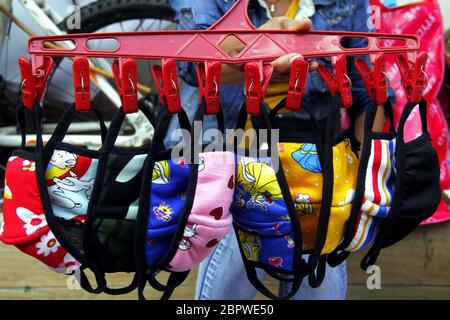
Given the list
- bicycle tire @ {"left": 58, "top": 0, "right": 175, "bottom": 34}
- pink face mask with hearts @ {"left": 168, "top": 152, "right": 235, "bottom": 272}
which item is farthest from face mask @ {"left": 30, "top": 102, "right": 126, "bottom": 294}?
bicycle tire @ {"left": 58, "top": 0, "right": 175, "bottom": 34}

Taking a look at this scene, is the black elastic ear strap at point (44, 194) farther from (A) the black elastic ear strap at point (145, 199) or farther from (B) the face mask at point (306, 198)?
(B) the face mask at point (306, 198)

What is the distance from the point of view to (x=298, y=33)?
0.59 m

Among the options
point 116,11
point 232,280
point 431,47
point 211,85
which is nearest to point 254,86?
point 211,85

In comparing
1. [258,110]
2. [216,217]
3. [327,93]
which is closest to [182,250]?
[216,217]

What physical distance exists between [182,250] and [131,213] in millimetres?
82

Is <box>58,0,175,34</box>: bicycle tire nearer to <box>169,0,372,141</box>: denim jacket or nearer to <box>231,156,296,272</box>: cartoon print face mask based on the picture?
<box>169,0,372,141</box>: denim jacket

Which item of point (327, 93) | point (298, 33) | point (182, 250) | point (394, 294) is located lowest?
point (394, 294)

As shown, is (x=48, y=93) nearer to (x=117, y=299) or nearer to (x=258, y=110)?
(x=117, y=299)

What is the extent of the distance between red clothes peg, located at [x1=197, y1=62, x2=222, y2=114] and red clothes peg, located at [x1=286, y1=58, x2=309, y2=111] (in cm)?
9

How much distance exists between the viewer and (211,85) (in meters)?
0.54

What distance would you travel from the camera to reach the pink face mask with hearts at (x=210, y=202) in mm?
561

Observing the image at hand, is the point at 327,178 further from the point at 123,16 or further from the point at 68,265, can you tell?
the point at 123,16

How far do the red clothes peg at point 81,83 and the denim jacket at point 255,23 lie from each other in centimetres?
26

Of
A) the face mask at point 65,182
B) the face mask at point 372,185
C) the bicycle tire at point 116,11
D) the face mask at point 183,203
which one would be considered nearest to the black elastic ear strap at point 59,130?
the face mask at point 65,182
